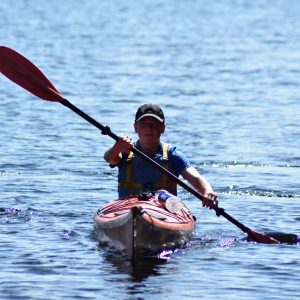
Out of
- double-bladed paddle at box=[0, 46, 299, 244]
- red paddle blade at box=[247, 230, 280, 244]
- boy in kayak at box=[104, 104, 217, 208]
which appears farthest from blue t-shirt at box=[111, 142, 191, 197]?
red paddle blade at box=[247, 230, 280, 244]

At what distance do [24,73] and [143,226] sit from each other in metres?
2.78

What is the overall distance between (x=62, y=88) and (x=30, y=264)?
15.7 meters

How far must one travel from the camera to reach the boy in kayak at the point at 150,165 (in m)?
12.7

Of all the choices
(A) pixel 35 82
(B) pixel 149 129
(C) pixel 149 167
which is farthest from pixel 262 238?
(A) pixel 35 82

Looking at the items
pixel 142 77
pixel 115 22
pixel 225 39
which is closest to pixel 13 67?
pixel 142 77

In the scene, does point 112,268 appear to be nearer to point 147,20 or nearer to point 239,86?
point 239,86

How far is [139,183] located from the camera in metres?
12.9

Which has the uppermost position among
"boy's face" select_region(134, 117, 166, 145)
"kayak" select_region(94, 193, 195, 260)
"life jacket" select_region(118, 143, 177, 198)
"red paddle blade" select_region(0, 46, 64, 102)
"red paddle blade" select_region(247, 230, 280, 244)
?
"red paddle blade" select_region(0, 46, 64, 102)

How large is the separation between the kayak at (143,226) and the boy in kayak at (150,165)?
0.35m

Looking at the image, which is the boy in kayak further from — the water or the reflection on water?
Result: the reflection on water

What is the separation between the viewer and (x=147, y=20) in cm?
5403

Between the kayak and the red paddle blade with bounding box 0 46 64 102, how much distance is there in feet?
5.45

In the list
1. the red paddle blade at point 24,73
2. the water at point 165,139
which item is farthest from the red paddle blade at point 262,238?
the red paddle blade at point 24,73

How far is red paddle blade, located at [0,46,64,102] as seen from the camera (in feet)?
44.8
